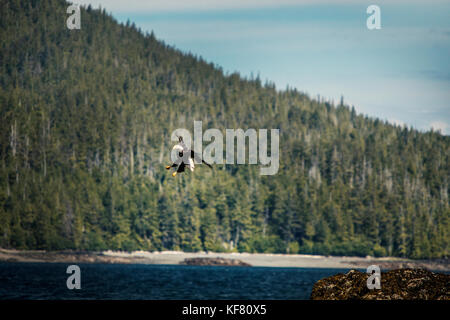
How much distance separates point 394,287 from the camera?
17.3 meters

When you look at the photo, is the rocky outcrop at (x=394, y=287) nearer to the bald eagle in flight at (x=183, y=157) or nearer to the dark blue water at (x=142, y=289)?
the bald eagle in flight at (x=183, y=157)

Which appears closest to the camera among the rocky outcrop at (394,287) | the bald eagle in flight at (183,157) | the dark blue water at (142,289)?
the bald eagle in flight at (183,157)

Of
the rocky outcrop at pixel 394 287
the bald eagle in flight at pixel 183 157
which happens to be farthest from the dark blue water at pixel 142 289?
the bald eagle in flight at pixel 183 157

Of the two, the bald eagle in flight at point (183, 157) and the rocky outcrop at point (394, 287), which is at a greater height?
the bald eagle in flight at point (183, 157)

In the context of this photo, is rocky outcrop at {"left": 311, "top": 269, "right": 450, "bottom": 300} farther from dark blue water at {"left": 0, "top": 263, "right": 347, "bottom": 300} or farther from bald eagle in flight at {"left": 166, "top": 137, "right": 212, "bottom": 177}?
dark blue water at {"left": 0, "top": 263, "right": 347, "bottom": 300}

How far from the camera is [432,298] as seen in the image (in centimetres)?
1662

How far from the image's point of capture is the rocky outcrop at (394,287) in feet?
55.4

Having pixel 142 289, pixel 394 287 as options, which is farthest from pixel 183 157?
pixel 142 289

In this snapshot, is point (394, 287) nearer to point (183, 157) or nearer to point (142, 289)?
point (183, 157)

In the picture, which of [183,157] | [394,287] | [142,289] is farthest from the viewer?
[142,289]

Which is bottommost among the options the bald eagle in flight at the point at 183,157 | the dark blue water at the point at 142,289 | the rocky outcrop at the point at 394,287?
the dark blue water at the point at 142,289

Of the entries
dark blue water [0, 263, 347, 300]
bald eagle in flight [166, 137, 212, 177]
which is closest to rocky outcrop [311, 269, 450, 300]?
bald eagle in flight [166, 137, 212, 177]

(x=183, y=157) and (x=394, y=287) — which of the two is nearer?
(x=183, y=157)
